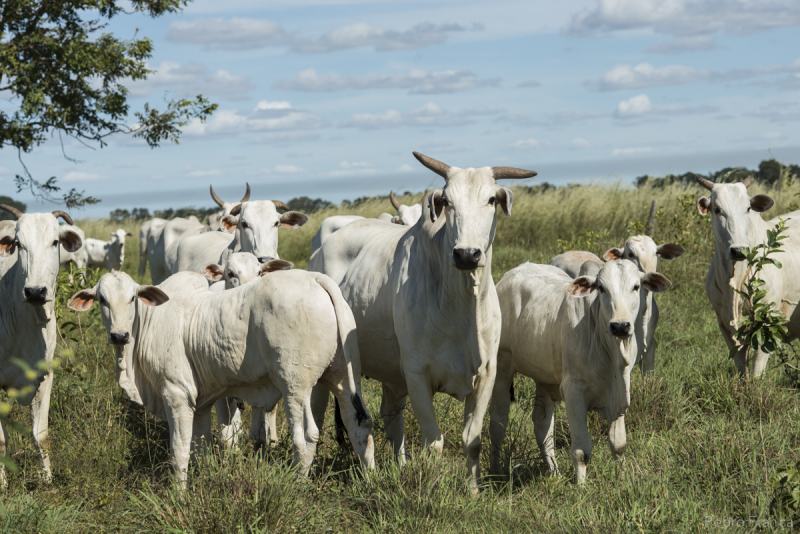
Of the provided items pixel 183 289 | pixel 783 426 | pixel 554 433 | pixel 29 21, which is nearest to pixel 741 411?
pixel 783 426

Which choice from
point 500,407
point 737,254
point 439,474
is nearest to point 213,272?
point 500,407

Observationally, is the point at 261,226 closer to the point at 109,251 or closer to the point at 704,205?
the point at 704,205

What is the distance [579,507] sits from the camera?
566 cm

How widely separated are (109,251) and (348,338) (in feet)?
63.9

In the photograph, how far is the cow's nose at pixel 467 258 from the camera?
5859mm

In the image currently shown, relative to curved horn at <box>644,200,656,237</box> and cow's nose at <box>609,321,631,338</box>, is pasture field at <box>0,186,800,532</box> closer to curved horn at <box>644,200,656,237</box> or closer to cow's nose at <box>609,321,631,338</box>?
cow's nose at <box>609,321,631,338</box>

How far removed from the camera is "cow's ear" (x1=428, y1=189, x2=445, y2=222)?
20.4 feet

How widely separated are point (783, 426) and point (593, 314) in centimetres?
162

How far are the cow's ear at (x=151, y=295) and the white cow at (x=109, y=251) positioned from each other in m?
17.9

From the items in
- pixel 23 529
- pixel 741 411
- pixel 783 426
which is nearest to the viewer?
pixel 23 529

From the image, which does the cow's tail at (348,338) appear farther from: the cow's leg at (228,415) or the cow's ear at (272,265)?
the cow's leg at (228,415)

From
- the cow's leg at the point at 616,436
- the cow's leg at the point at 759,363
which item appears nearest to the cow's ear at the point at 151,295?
the cow's leg at the point at 616,436

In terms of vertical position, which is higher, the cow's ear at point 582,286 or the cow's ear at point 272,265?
the cow's ear at point 272,265

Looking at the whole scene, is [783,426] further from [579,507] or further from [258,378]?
[258,378]
